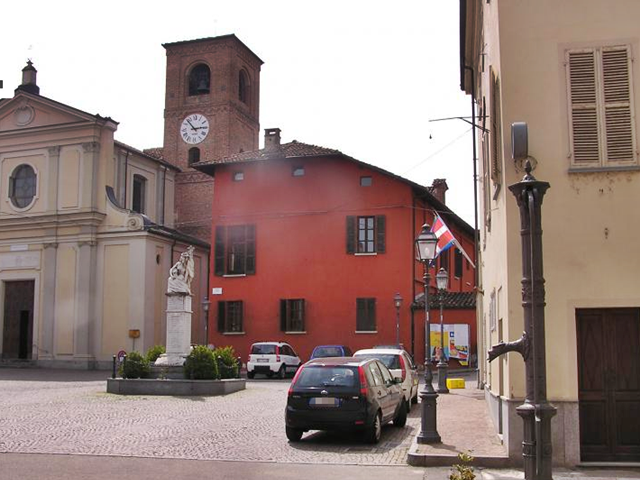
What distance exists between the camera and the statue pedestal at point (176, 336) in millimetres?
23609

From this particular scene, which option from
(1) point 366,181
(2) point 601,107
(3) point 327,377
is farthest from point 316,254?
(2) point 601,107

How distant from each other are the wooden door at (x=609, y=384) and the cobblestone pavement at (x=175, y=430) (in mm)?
2863

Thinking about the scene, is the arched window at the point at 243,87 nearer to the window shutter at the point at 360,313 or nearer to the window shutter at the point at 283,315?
the window shutter at the point at 283,315

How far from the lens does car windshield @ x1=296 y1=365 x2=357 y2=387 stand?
43.5 feet

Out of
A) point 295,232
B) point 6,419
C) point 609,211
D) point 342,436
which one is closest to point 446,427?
point 342,436

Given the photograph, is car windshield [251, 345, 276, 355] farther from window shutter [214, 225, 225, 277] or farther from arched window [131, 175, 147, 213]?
arched window [131, 175, 147, 213]

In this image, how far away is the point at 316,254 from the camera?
125 ft

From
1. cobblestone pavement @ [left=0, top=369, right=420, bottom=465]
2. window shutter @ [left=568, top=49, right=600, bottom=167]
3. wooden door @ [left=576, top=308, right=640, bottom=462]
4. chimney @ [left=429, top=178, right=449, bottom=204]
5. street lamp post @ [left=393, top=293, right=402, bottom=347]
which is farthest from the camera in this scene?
chimney @ [left=429, top=178, right=449, bottom=204]

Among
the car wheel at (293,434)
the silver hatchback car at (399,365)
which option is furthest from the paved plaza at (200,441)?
the silver hatchback car at (399,365)

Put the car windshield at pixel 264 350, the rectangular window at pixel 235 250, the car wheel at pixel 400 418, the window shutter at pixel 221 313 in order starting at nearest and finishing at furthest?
the car wheel at pixel 400 418, the car windshield at pixel 264 350, the window shutter at pixel 221 313, the rectangular window at pixel 235 250

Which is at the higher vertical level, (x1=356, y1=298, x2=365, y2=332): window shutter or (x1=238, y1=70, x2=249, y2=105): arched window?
(x1=238, y1=70, x2=249, y2=105): arched window

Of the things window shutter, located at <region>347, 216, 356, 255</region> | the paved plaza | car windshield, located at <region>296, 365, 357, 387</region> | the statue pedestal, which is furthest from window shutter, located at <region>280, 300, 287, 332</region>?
car windshield, located at <region>296, 365, 357, 387</region>

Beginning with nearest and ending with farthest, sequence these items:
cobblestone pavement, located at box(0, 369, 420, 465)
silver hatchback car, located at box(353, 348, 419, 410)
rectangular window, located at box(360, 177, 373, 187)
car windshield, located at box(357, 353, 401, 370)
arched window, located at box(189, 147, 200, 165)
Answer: cobblestone pavement, located at box(0, 369, 420, 465), silver hatchback car, located at box(353, 348, 419, 410), car windshield, located at box(357, 353, 401, 370), rectangular window, located at box(360, 177, 373, 187), arched window, located at box(189, 147, 200, 165)

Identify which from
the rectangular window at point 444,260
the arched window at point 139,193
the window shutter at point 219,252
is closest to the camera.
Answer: the window shutter at point 219,252
